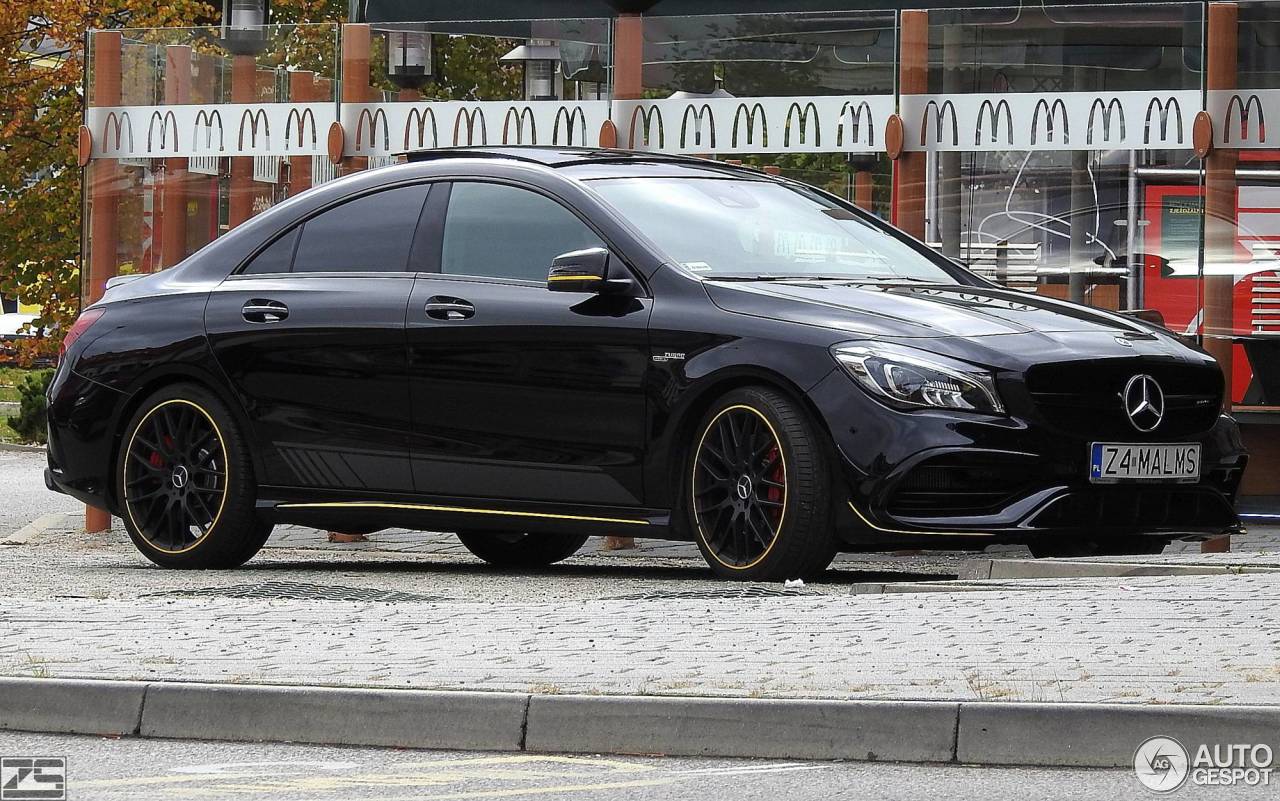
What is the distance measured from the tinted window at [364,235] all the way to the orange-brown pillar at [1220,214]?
372 cm

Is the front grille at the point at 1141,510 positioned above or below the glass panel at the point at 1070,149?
below

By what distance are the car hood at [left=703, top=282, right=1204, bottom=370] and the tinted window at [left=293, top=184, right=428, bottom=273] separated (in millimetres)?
1656

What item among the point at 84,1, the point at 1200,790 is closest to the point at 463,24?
the point at 1200,790

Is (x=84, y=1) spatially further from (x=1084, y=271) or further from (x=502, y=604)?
(x=502, y=604)

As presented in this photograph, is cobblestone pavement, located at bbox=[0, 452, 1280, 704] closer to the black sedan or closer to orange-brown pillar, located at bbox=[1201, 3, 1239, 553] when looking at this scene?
the black sedan

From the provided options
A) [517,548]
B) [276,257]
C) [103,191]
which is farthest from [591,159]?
[103,191]

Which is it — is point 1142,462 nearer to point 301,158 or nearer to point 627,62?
point 627,62

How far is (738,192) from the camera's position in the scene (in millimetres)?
10312

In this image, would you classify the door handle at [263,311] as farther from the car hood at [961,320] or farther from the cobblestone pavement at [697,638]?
the car hood at [961,320]

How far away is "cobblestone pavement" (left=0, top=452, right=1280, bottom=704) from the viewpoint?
21.3 feet

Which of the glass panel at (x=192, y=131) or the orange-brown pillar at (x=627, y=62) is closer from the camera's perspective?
the orange-brown pillar at (x=627, y=62)

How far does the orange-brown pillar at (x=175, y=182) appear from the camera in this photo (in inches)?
532

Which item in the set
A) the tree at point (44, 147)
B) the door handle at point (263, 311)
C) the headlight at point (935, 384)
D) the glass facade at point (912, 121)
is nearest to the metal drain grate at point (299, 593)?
the door handle at point (263, 311)

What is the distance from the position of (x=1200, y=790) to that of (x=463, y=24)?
798cm
